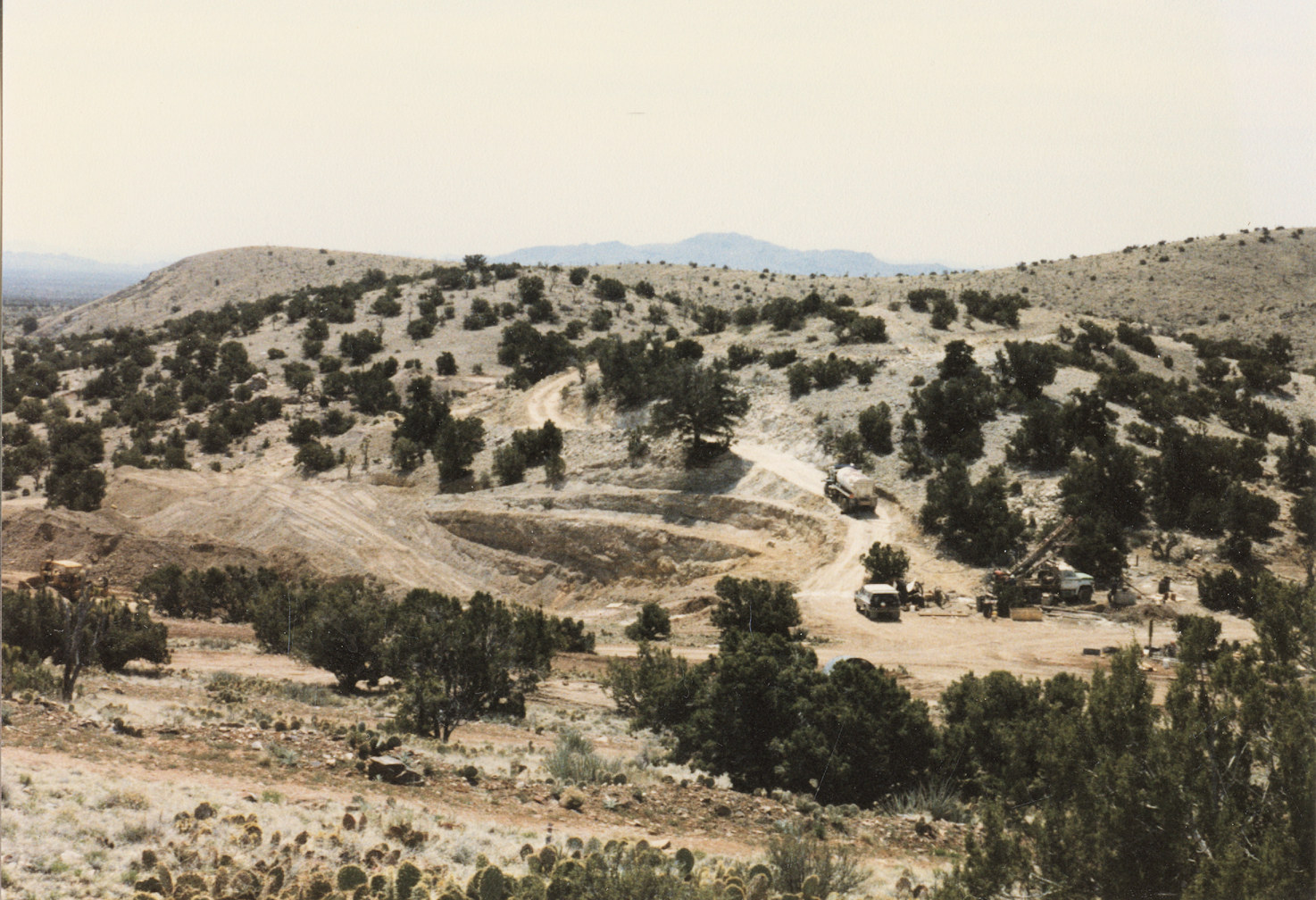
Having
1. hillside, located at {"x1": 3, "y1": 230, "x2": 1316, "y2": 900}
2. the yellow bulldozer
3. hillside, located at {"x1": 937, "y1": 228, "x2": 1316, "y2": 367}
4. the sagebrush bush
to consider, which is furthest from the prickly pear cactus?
hillside, located at {"x1": 937, "y1": 228, "x2": 1316, "y2": 367}

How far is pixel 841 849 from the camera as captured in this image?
11406 mm

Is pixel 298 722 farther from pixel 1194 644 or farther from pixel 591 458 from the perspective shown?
pixel 591 458

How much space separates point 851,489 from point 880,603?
29.7ft

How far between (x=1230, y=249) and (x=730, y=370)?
70093 mm

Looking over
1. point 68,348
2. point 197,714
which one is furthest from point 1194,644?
point 68,348

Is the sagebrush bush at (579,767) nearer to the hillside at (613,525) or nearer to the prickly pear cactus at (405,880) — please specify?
the hillside at (613,525)

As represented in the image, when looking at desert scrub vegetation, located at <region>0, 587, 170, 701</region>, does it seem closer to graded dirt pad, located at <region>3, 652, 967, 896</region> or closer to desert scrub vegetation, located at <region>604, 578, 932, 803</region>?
graded dirt pad, located at <region>3, 652, 967, 896</region>

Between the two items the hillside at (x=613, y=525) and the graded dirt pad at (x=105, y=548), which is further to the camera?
the graded dirt pad at (x=105, y=548)

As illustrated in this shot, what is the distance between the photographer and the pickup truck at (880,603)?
107ft

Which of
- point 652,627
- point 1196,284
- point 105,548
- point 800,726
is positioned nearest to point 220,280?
point 105,548

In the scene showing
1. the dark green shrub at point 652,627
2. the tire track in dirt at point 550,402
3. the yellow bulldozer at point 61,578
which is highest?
the tire track in dirt at point 550,402

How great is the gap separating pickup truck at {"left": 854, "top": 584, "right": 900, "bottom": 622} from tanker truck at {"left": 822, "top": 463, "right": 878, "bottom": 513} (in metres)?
8.17

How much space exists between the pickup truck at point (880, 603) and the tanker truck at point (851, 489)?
8.17m

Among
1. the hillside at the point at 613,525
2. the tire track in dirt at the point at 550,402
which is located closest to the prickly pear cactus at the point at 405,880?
the hillside at the point at 613,525
